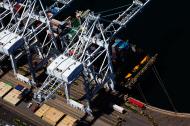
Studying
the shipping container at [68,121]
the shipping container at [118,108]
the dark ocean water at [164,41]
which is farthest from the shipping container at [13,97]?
the dark ocean water at [164,41]

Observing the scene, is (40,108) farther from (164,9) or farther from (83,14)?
(164,9)

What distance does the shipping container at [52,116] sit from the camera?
432 ft

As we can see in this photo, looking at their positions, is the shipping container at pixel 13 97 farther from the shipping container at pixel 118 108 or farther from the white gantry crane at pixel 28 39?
the shipping container at pixel 118 108

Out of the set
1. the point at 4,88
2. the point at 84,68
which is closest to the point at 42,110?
the point at 4,88

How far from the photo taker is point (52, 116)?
133 m

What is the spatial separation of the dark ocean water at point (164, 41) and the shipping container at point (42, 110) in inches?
1206

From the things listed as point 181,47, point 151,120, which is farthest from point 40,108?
point 181,47

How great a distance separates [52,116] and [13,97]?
1837cm

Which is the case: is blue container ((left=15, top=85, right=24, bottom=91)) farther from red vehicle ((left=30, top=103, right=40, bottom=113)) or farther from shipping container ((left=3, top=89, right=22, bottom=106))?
red vehicle ((left=30, top=103, right=40, bottom=113))

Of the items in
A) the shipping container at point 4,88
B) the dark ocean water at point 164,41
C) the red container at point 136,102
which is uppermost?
the dark ocean water at point 164,41

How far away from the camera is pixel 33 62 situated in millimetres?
154750

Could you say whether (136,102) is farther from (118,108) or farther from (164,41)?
(164,41)

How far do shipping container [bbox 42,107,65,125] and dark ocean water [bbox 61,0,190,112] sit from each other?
2746 centimetres

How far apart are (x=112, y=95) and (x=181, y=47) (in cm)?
3517
